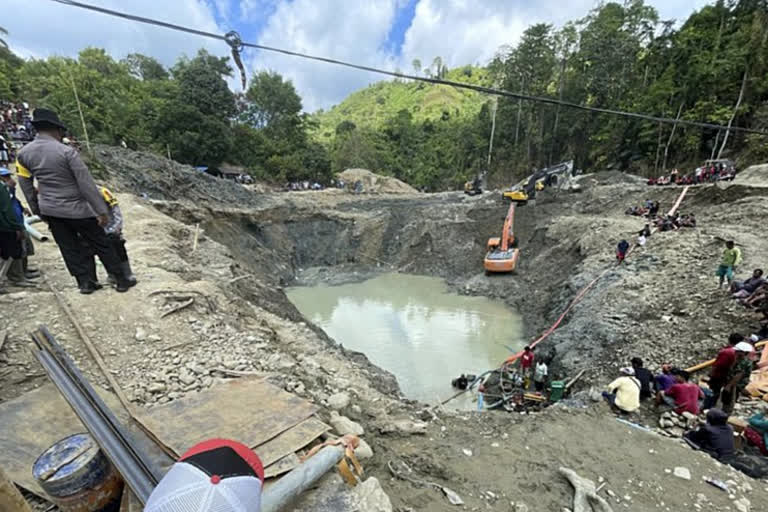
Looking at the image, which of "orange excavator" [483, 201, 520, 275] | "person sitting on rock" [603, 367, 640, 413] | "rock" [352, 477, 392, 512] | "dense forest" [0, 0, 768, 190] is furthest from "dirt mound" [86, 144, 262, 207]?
"person sitting on rock" [603, 367, 640, 413]

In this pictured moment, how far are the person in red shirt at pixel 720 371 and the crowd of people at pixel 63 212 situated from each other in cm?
747

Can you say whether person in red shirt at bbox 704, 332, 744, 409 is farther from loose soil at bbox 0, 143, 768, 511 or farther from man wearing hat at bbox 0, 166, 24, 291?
man wearing hat at bbox 0, 166, 24, 291

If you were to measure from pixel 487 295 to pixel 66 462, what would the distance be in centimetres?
1308

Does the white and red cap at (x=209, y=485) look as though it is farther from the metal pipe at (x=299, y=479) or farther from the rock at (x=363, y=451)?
the rock at (x=363, y=451)

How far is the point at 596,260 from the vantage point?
10531mm

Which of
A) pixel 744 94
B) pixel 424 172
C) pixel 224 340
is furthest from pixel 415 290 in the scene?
pixel 424 172

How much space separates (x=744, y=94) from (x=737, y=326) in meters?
21.0

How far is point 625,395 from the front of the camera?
4438mm

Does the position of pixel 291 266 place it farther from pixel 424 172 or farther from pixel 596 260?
pixel 424 172

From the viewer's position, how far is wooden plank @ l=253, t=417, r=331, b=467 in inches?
81.3

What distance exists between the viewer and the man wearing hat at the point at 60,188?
10.5ft

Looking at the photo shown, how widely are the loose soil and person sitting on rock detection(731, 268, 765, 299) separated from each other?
0.90 ft

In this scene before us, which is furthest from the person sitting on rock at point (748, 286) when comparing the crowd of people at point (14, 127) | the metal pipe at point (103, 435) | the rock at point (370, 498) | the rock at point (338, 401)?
the crowd of people at point (14, 127)

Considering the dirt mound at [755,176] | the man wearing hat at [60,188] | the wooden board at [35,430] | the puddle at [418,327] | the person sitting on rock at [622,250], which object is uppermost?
the dirt mound at [755,176]
